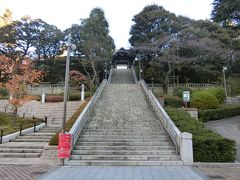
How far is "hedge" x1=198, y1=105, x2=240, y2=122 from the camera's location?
23106 millimetres

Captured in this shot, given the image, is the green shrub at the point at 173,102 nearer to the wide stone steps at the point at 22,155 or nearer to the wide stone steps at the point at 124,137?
the wide stone steps at the point at 124,137

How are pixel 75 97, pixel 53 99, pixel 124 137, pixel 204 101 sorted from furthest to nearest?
1. pixel 75 97
2. pixel 53 99
3. pixel 204 101
4. pixel 124 137

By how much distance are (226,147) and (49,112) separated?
57.5 feet

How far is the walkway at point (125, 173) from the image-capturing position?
971 cm

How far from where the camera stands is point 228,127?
21.1m

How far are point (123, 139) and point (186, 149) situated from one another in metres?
3.68

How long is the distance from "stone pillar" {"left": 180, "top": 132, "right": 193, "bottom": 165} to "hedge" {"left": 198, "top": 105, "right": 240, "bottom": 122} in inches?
427

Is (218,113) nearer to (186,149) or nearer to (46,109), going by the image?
(186,149)

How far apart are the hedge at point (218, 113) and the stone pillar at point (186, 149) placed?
10.9m

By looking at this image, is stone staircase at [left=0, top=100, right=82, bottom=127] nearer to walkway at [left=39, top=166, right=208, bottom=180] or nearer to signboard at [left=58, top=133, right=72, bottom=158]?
A: signboard at [left=58, top=133, right=72, bottom=158]

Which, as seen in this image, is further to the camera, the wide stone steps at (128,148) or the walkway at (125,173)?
the wide stone steps at (128,148)

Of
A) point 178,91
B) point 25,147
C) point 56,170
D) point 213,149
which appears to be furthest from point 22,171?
point 178,91

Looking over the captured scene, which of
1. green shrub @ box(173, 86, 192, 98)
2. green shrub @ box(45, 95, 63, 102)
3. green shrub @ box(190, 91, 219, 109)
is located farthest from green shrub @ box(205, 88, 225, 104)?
green shrub @ box(45, 95, 63, 102)

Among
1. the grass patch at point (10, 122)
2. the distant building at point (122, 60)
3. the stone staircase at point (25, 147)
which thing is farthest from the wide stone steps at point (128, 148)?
the distant building at point (122, 60)
